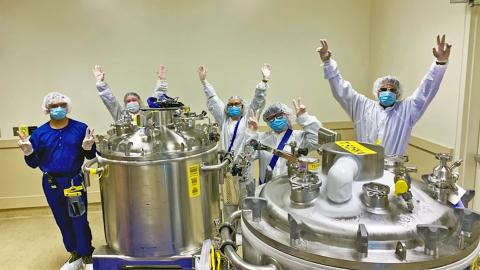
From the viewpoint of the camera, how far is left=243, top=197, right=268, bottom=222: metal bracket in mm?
942

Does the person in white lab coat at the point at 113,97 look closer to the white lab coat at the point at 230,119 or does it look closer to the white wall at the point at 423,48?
the white lab coat at the point at 230,119

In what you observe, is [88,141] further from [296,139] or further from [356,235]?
[356,235]

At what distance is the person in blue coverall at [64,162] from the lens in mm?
2225

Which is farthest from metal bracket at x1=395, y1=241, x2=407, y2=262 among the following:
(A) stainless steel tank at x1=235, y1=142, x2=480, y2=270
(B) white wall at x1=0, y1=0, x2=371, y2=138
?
(B) white wall at x1=0, y1=0, x2=371, y2=138

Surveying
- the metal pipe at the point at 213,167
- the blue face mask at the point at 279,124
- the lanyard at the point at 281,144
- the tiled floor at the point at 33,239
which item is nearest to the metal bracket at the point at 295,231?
the metal pipe at the point at 213,167

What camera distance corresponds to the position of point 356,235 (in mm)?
782

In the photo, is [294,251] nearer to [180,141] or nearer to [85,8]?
[180,141]

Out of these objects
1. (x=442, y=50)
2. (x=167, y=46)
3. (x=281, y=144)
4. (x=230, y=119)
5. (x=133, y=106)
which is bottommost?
(x=281, y=144)

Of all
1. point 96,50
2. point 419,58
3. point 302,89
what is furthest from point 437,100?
point 96,50

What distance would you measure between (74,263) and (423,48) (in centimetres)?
290

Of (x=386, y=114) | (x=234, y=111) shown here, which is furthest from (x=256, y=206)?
(x=234, y=111)

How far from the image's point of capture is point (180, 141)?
1788 millimetres

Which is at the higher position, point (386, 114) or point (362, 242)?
point (386, 114)

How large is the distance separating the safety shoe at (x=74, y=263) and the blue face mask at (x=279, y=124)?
160 centimetres
